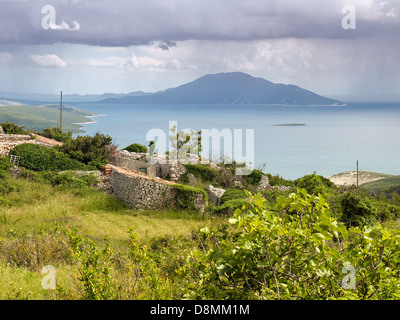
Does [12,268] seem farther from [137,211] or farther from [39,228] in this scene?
[137,211]

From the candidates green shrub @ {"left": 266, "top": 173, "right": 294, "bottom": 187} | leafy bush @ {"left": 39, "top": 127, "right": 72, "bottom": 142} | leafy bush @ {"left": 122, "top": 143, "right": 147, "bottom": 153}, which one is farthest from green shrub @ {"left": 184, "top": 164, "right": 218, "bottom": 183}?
leafy bush @ {"left": 39, "top": 127, "right": 72, "bottom": 142}

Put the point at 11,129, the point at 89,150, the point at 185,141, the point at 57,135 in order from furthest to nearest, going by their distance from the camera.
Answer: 1. the point at 185,141
2. the point at 57,135
3. the point at 11,129
4. the point at 89,150

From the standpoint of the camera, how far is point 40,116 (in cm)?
11456

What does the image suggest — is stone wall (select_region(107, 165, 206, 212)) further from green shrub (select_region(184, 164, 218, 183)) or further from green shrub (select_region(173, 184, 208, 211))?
green shrub (select_region(184, 164, 218, 183))

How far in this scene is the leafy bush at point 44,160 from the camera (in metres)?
17.4

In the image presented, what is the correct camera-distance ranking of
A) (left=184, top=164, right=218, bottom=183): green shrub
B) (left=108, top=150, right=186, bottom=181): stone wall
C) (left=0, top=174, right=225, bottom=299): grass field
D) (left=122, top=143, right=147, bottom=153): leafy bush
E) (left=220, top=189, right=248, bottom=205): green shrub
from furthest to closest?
(left=122, top=143, right=147, bottom=153): leafy bush, (left=184, top=164, right=218, bottom=183): green shrub, (left=108, top=150, right=186, bottom=181): stone wall, (left=220, top=189, right=248, bottom=205): green shrub, (left=0, top=174, right=225, bottom=299): grass field

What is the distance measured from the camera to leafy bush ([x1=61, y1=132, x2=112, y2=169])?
59.4ft

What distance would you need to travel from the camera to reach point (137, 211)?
14.5m

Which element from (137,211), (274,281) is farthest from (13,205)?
(274,281)

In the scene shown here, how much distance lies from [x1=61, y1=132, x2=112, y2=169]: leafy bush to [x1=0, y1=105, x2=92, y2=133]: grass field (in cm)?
7395

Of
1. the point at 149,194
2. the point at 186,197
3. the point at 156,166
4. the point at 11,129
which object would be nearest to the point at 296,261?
the point at 186,197

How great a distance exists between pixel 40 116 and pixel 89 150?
103 meters

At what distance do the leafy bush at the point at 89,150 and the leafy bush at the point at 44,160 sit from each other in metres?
0.42

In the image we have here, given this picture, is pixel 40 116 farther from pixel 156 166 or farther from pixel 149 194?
pixel 149 194
